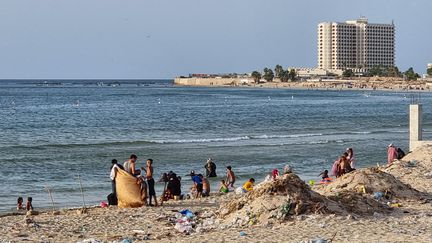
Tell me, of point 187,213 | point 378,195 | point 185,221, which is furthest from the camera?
point 378,195

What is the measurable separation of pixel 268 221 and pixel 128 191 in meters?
4.20

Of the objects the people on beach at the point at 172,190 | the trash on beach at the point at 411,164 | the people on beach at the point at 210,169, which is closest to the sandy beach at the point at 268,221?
the people on beach at the point at 172,190

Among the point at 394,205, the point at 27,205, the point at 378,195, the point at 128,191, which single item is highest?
the point at 128,191

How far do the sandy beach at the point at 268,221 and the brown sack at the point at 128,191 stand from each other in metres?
0.29

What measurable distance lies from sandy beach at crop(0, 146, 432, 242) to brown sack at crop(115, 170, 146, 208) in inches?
11.4

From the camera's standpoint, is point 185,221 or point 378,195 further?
point 378,195

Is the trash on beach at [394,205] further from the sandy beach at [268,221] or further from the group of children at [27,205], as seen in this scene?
the group of children at [27,205]

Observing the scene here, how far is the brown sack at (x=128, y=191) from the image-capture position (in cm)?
1650

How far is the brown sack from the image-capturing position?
1650 centimetres

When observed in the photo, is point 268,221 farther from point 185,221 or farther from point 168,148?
point 168,148

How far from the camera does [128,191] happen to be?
1675 centimetres

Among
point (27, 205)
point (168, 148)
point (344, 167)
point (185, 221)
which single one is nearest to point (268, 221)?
point (185, 221)

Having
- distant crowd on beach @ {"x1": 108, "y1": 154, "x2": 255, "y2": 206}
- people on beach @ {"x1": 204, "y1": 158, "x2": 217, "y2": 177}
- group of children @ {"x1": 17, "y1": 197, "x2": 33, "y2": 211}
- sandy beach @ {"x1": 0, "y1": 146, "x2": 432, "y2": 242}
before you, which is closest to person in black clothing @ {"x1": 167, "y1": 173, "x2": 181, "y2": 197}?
distant crowd on beach @ {"x1": 108, "y1": 154, "x2": 255, "y2": 206}

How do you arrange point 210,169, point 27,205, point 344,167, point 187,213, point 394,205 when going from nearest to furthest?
1. point 187,213
2. point 394,205
3. point 27,205
4. point 344,167
5. point 210,169
